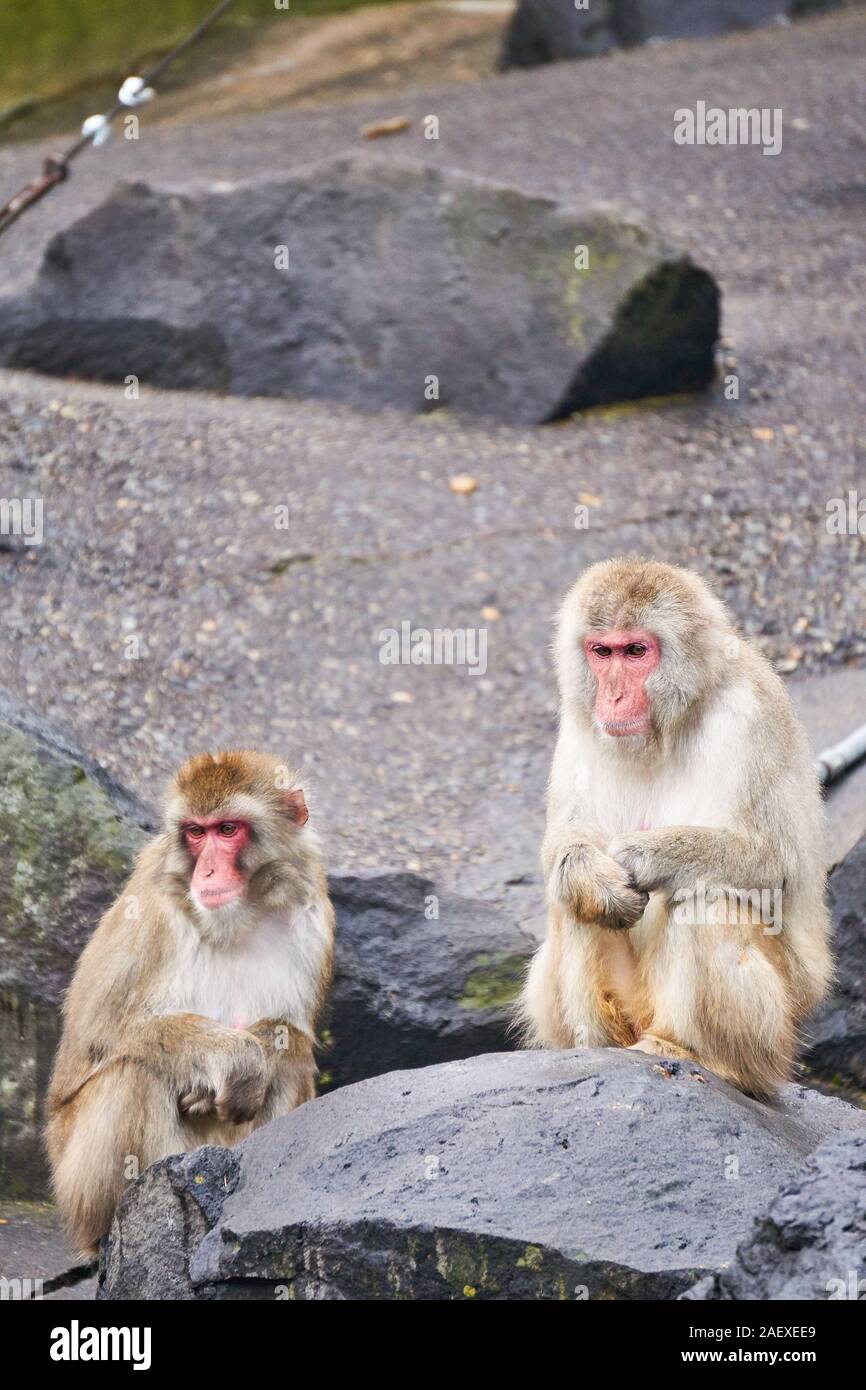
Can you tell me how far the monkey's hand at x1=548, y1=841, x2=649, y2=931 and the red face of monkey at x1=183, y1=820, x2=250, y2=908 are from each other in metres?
0.98

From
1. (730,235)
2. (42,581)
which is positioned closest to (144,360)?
(42,581)

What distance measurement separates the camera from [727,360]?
11.5 m

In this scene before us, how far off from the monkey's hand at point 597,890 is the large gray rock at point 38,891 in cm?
187

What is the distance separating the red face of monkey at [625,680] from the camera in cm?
515

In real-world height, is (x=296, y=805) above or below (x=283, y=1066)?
above

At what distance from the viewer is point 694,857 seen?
16.5 feet

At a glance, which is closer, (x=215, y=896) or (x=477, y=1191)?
(x=477, y=1191)

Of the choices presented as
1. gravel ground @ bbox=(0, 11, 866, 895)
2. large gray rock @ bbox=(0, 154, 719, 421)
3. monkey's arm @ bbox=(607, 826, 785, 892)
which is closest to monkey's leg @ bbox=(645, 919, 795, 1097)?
monkey's arm @ bbox=(607, 826, 785, 892)

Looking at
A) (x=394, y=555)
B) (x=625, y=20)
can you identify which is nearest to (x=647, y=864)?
(x=394, y=555)

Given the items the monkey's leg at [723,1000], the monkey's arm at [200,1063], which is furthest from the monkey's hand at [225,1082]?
the monkey's leg at [723,1000]

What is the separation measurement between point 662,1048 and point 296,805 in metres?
1.37

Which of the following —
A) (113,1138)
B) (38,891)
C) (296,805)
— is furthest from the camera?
(38,891)

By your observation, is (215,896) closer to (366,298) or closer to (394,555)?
(394,555)

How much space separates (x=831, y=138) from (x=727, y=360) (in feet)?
13.3
